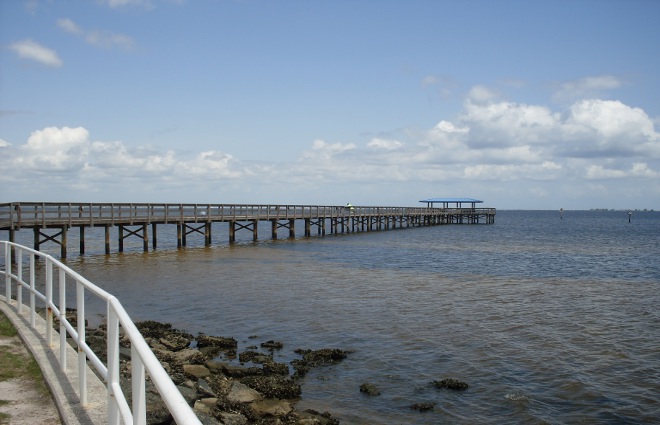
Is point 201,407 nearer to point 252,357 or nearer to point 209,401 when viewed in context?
point 209,401

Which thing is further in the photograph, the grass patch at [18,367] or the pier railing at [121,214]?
the pier railing at [121,214]

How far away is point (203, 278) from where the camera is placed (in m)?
23.3

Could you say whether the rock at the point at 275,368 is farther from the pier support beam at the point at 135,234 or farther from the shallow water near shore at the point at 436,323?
the pier support beam at the point at 135,234

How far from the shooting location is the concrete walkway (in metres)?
4.67

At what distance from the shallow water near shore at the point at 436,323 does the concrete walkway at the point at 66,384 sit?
443 cm

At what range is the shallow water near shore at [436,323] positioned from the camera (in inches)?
376

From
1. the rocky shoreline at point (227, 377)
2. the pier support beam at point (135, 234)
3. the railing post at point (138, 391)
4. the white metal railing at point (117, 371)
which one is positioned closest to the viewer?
the white metal railing at point (117, 371)

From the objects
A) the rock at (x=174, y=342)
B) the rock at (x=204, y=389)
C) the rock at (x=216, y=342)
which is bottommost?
the rock at (x=216, y=342)

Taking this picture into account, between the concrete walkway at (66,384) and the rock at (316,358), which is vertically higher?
the concrete walkway at (66,384)

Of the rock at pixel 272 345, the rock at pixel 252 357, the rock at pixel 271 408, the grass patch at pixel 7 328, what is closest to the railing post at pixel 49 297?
the grass patch at pixel 7 328

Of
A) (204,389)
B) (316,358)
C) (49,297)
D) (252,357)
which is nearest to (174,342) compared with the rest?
(252,357)

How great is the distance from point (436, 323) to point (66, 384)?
1137cm

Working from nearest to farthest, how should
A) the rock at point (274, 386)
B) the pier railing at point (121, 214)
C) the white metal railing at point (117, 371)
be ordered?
the white metal railing at point (117, 371), the rock at point (274, 386), the pier railing at point (121, 214)

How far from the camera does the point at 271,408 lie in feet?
28.1
